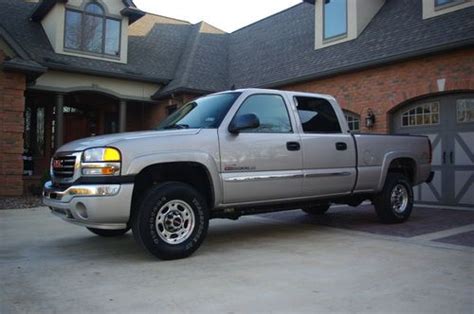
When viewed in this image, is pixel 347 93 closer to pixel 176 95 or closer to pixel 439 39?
pixel 439 39

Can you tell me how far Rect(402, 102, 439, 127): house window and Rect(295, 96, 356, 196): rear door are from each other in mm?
5224

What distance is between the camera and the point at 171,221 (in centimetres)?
517

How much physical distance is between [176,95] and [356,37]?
667cm

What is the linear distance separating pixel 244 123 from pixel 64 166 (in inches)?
85.5

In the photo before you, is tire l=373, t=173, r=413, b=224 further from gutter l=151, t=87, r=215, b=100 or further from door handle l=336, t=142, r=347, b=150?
gutter l=151, t=87, r=215, b=100

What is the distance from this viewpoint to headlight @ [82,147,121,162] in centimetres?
486

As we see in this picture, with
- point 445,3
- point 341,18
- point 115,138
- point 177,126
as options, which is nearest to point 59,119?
point 341,18

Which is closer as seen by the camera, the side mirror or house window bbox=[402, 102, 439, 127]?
→ the side mirror

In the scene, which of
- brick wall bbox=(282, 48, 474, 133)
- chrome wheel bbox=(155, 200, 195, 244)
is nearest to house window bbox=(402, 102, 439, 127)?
brick wall bbox=(282, 48, 474, 133)

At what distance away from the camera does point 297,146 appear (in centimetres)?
619

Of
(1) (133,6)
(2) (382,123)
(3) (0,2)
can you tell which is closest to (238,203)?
(2) (382,123)

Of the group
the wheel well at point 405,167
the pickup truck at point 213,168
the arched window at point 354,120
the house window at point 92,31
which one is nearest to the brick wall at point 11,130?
the house window at point 92,31

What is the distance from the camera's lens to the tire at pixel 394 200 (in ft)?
24.6

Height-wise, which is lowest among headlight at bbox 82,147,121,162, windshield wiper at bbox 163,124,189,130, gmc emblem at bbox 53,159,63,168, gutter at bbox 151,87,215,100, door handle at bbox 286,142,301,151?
gmc emblem at bbox 53,159,63,168
